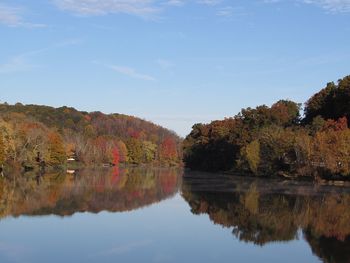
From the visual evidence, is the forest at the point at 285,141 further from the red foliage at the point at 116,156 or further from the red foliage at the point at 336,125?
the red foliage at the point at 116,156

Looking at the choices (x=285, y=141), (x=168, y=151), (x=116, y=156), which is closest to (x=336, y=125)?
(x=285, y=141)

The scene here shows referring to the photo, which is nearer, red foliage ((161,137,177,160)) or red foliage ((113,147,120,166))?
red foliage ((113,147,120,166))

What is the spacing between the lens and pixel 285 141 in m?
63.3

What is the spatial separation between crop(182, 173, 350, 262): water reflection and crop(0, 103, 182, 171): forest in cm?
3195

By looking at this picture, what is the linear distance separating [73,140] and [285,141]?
55.7 m

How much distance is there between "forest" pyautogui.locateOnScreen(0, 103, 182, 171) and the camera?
67688mm

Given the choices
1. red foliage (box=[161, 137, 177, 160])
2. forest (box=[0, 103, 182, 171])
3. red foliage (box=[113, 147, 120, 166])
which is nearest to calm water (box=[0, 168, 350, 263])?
forest (box=[0, 103, 182, 171])

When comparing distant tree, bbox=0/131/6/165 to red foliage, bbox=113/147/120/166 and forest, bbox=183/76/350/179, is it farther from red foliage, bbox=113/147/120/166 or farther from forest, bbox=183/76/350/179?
red foliage, bbox=113/147/120/166

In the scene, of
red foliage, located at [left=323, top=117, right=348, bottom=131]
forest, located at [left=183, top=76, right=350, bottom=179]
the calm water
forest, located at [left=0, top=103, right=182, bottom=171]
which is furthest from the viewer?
forest, located at [left=0, top=103, right=182, bottom=171]

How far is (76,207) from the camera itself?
27172mm

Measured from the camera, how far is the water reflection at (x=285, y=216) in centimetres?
1891

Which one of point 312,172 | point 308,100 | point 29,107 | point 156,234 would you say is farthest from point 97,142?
point 156,234

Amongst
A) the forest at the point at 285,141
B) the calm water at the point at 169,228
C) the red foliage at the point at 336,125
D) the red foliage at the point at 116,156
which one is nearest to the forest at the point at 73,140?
the red foliage at the point at 116,156

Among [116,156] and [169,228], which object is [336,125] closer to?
[169,228]
